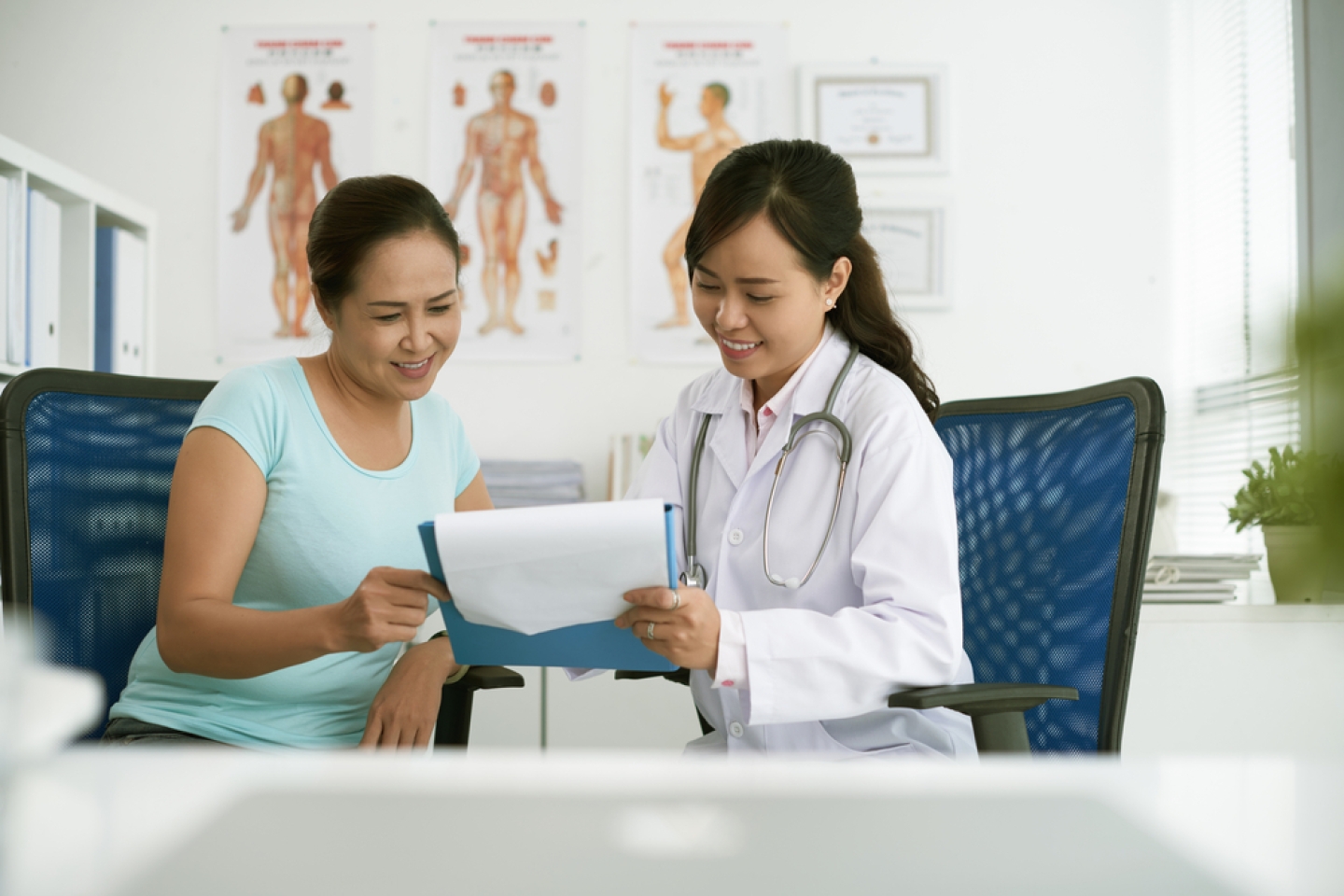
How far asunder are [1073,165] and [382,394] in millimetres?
1945

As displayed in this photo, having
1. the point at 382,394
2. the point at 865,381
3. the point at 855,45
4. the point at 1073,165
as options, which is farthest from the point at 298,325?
the point at 1073,165

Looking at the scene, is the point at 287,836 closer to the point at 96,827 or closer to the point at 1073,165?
the point at 96,827

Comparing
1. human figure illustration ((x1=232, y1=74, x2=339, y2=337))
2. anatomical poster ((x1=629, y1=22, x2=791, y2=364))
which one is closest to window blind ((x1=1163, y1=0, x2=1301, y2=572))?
anatomical poster ((x1=629, y1=22, x2=791, y2=364))

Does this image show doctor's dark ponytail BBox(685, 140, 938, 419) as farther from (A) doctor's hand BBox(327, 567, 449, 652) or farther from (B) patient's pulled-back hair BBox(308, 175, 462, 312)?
(A) doctor's hand BBox(327, 567, 449, 652)

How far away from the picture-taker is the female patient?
3.42 ft

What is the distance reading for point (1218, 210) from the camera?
2.46m

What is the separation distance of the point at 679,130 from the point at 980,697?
6.17 feet

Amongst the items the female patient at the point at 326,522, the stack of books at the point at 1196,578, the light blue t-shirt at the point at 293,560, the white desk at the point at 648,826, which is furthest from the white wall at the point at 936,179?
the white desk at the point at 648,826

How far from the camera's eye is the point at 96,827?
1.10 feet

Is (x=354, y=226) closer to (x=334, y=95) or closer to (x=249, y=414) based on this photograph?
(x=249, y=414)

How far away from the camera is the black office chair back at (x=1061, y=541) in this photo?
113cm

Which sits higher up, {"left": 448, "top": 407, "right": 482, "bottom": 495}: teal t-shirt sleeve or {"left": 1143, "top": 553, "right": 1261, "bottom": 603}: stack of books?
{"left": 448, "top": 407, "right": 482, "bottom": 495}: teal t-shirt sleeve

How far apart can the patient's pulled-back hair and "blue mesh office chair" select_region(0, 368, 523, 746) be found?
0.25 m

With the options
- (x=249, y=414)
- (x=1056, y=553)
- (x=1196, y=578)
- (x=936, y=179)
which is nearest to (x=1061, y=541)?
(x=1056, y=553)
